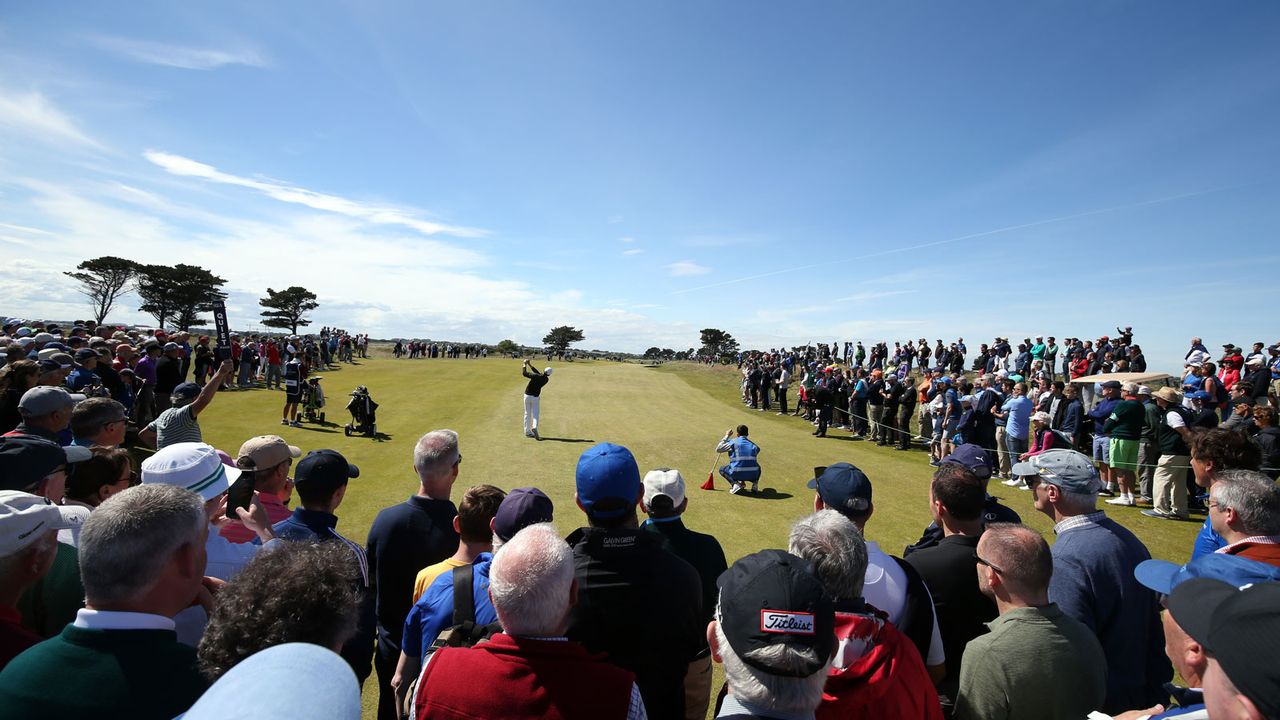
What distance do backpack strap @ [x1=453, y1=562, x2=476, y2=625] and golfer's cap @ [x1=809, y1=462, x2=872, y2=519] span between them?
7.83ft

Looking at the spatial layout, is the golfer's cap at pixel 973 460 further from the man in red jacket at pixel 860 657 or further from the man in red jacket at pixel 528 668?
the man in red jacket at pixel 528 668

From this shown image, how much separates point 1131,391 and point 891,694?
42.6 feet

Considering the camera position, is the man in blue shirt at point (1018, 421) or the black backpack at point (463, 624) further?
the man in blue shirt at point (1018, 421)

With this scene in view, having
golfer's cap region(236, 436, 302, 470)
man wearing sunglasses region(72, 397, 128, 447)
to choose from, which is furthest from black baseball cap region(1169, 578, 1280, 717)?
man wearing sunglasses region(72, 397, 128, 447)

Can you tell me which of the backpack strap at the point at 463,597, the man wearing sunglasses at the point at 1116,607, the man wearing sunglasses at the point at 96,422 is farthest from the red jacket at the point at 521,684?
the man wearing sunglasses at the point at 96,422

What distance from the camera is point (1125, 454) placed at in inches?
436

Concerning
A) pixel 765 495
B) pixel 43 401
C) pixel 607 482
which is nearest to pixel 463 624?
pixel 607 482

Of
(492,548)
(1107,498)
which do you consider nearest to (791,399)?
(1107,498)

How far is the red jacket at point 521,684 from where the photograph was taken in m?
1.98

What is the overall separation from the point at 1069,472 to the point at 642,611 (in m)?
3.35

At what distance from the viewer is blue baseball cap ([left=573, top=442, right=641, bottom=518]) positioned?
331cm

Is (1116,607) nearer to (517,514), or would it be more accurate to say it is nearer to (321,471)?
(517,514)

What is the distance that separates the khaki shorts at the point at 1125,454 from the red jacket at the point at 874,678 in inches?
477

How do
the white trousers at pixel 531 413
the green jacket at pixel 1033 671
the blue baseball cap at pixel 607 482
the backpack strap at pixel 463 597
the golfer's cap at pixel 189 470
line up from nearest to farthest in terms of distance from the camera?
the green jacket at pixel 1033 671 → the backpack strap at pixel 463 597 → the blue baseball cap at pixel 607 482 → the golfer's cap at pixel 189 470 → the white trousers at pixel 531 413
